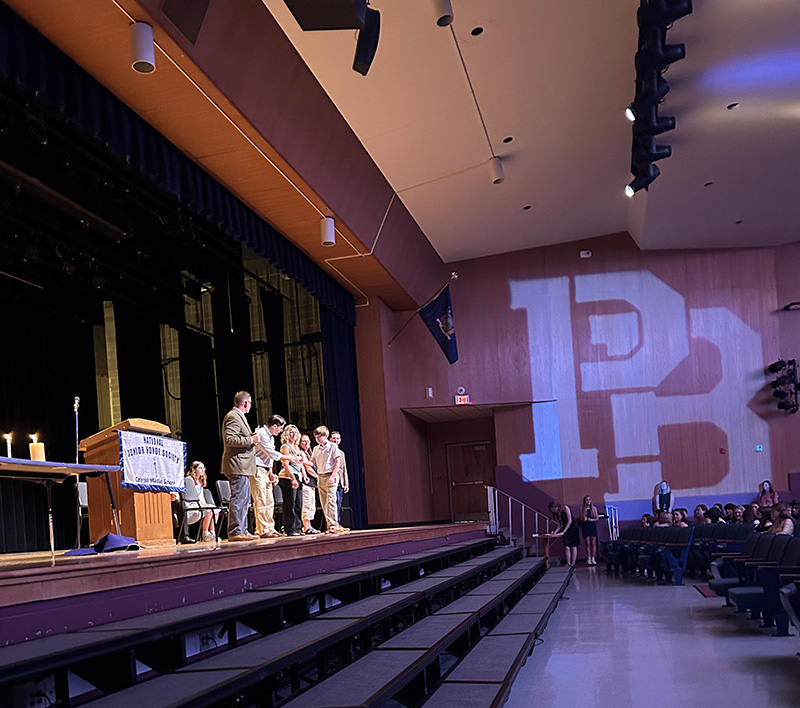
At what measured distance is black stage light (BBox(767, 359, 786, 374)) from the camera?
16.6m

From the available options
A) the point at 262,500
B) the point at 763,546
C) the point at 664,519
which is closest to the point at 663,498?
the point at 664,519

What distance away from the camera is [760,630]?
711 cm

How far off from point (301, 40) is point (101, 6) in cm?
258

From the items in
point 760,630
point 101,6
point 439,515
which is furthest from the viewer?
point 439,515

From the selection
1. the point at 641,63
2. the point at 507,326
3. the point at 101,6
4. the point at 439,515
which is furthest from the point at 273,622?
the point at 439,515

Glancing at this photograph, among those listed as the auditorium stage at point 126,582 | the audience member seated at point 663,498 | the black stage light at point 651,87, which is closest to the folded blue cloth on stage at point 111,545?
the auditorium stage at point 126,582

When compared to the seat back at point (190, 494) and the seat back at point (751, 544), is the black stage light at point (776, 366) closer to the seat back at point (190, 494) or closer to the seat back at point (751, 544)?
the seat back at point (751, 544)

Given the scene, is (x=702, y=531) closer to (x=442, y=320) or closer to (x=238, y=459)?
(x=442, y=320)

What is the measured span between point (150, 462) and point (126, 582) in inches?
158

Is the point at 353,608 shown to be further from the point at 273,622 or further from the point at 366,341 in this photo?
the point at 366,341

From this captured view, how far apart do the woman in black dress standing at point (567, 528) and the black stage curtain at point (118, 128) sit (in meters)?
8.02

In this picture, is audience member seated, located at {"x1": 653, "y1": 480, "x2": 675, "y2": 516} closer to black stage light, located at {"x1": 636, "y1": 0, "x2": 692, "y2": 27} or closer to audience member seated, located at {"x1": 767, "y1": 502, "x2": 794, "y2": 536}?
audience member seated, located at {"x1": 767, "y1": 502, "x2": 794, "y2": 536}

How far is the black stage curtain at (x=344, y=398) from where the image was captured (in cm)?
1355

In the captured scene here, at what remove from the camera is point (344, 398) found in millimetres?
14078
